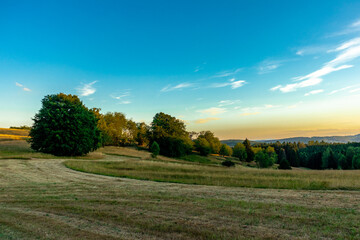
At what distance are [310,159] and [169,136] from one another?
81317mm

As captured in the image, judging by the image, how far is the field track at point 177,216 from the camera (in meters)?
6.32

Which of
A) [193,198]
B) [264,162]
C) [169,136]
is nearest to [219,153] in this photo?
[264,162]

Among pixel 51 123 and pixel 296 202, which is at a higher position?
pixel 51 123

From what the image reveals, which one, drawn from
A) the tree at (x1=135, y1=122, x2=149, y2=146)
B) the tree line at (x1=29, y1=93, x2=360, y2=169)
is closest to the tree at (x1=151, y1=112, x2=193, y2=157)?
the tree line at (x1=29, y1=93, x2=360, y2=169)

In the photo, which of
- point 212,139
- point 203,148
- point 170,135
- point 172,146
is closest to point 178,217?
point 172,146

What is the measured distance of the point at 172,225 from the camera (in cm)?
697

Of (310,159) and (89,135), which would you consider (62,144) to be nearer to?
(89,135)

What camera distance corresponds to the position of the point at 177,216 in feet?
26.0

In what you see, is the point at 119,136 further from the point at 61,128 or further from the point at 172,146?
the point at 61,128

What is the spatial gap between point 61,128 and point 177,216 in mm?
38727

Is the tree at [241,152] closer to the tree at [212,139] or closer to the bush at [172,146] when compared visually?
the tree at [212,139]

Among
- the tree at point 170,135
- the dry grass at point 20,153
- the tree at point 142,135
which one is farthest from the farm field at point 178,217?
the tree at point 142,135

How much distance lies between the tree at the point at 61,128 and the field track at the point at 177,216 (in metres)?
31.2

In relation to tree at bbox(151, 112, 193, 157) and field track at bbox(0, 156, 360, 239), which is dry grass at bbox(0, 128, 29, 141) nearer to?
tree at bbox(151, 112, 193, 157)
